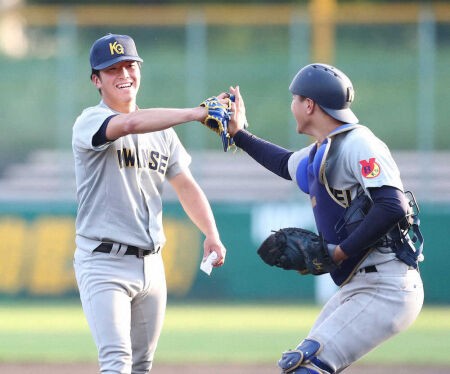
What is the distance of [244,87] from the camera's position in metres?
17.3

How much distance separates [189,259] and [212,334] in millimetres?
3046

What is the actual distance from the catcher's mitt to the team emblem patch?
0.40 metres

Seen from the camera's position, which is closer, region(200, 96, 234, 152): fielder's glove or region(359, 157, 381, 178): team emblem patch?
region(359, 157, 381, 178): team emblem patch

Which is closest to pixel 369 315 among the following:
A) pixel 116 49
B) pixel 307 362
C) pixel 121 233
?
pixel 307 362

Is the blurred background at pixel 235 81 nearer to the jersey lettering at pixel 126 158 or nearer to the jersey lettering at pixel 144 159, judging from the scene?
the jersey lettering at pixel 144 159

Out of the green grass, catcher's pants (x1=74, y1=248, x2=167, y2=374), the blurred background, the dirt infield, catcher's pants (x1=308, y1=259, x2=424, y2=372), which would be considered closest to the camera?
catcher's pants (x1=308, y1=259, x2=424, y2=372)

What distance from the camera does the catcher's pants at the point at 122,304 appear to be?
5562mm

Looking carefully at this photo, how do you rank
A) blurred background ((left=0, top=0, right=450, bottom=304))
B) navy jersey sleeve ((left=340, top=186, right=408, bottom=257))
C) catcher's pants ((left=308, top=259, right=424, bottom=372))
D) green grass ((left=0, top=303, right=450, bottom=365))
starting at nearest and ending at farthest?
navy jersey sleeve ((left=340, top=186, right=408, bottom=257)) < catcher's pants ((left=308, top=259, right=424, bottom=372)) < green grass ((left=0, top=303, right=450, bottom=365)) < blurred background ((left=0, top=0, right=450, bottom=304))

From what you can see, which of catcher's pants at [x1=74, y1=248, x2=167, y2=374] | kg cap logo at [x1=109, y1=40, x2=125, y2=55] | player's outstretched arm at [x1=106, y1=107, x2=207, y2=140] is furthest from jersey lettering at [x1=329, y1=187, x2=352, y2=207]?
kg cap logo at [x1=109, y1=40, x2=125, y2=55]

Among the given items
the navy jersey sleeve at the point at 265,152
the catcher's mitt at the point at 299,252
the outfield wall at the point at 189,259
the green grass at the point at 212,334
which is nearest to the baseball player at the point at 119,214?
the navy jersey sleeve at the point at 265,152

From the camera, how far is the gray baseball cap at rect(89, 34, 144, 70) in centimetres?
589

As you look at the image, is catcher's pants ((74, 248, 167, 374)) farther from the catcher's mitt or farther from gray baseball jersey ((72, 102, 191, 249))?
the catcher's mitt

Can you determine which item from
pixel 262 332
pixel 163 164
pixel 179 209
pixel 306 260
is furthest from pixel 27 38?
pixel 306 260

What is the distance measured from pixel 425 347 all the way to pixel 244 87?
7.73 meters
